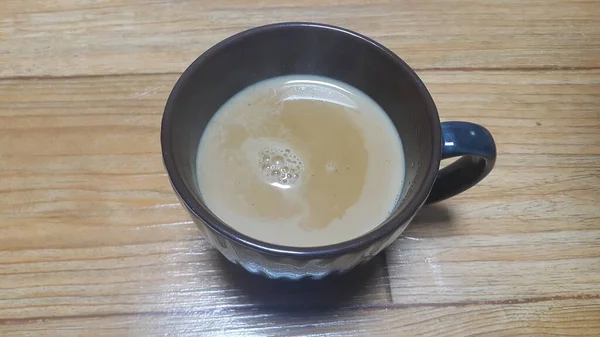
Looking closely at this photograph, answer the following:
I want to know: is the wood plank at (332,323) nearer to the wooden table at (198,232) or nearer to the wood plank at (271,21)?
the wooden table at (198,232)

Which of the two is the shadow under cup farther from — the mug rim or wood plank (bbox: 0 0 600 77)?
wood plank (bbox: 0 0 600 77)

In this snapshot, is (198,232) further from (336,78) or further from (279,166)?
(336,78)

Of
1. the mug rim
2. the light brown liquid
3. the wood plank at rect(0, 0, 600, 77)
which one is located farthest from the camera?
the wood plank at rect(0, 0, 600, 77)

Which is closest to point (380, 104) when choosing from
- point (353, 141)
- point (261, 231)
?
point (353, 141)

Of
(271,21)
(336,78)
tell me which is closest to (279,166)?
(336,78)

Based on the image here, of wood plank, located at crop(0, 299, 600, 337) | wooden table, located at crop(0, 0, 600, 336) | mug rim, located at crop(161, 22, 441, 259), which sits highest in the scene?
mug rim, located at crop(161, 22, 441, 259)

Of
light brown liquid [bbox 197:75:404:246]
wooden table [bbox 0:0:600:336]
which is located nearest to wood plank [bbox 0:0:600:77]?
wooden table [bbox 0:0:600:336]

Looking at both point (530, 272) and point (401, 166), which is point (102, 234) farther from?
point (530, 272)

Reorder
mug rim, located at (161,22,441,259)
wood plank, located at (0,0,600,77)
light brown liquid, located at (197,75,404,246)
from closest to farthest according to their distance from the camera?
mug rim, located at (161,22,441,259) < light brown liquid, located at (197,75,404,246) < wood plank, located at (0,0,600,77)

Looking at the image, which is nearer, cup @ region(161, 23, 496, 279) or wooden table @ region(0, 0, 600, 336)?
cup @ region(161, 23, 496, 279)
